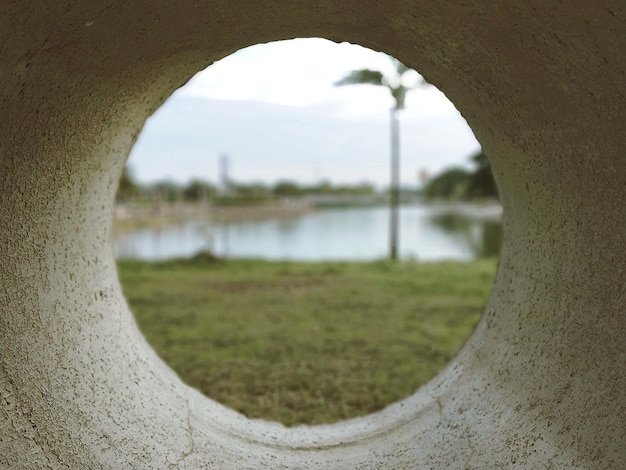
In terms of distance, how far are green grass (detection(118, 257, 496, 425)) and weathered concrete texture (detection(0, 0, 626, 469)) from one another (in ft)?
6.89

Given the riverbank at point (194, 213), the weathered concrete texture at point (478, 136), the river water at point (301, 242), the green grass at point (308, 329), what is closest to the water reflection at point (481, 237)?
the river water at point (301, 242)

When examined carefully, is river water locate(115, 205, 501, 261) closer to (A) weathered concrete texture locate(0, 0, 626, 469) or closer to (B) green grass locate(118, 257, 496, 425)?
(B) green grass locate(118, 257, 496, 425)

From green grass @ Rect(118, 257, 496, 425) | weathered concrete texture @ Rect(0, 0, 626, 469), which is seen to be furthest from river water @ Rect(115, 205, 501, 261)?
weathered concrete texture @ Rect(0, 0, 626, 469)

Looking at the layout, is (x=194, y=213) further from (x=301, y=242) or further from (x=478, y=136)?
(x=478, y=136)

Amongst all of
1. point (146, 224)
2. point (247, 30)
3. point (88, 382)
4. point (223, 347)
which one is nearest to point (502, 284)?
point (247, 30)

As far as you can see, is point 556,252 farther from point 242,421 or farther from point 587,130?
point 242,421

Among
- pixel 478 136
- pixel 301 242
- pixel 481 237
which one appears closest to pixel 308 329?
pixel 478 136

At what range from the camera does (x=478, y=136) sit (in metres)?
2.96

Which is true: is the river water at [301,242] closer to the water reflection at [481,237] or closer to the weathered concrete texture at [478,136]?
the water reflection at [481,237]

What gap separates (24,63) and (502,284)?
2487 millimetres

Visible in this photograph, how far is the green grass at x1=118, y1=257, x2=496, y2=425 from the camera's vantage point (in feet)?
17.6

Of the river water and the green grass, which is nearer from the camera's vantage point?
the green grass

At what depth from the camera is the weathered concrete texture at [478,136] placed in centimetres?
204

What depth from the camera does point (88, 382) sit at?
2.50m
